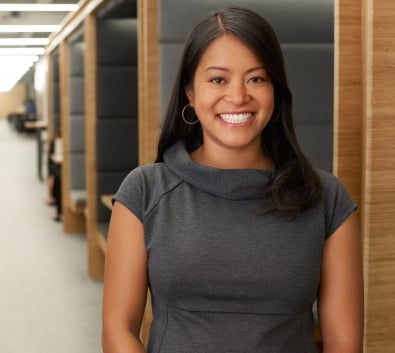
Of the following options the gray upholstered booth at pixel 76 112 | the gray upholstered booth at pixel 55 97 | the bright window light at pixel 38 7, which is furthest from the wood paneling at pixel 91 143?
the bright window light at pixel 38 7

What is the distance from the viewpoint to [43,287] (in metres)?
5.62

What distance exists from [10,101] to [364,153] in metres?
41.2

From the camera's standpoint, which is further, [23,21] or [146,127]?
[23,21]

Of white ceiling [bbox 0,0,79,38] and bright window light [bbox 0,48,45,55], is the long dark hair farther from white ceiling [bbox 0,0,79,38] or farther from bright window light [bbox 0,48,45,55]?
bright window light [bbox 0,48,45,55]

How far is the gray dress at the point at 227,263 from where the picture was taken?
150 cm

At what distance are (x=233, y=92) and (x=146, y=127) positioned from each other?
6.23 feet

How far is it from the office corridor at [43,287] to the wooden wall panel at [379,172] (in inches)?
101

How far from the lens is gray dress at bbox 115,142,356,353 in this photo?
1.50 m

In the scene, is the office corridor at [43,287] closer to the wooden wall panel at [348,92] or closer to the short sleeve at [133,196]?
the wooden wall panel at [348,92]

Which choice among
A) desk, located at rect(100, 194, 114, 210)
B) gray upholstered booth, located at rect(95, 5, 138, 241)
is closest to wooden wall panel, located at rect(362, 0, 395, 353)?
desk, located at rect(100, 194, 114, 210)

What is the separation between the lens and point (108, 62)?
5.61 m

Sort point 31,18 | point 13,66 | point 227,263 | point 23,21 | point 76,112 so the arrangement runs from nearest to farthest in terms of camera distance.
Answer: point 227,263, point 76,112, point 31,18, point 23,21, point 13,66

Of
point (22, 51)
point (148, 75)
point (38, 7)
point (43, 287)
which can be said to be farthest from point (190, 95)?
point (22, 51)

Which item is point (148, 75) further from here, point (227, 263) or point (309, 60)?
point (227, 263)
